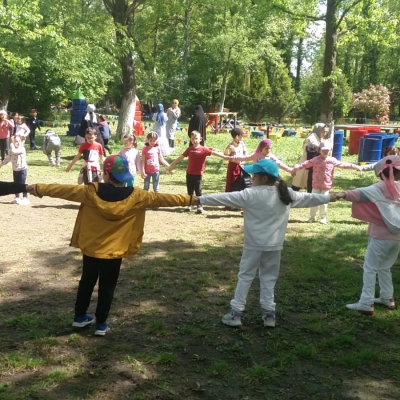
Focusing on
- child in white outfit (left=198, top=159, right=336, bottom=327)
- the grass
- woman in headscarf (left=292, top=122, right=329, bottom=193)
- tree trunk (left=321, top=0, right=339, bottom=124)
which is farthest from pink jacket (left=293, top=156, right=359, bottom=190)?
tree trunk (left=321, top=0, right=339, bottom=124)

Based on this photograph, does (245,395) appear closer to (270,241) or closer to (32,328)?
(270,241)

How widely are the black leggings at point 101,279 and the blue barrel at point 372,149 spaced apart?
15.4 m

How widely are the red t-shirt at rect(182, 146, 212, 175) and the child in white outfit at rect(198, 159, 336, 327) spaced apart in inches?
212

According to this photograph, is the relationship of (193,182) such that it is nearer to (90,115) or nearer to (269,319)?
(269,319)

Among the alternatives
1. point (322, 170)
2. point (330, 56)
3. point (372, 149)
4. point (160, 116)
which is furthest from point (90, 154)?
point (372, 149)

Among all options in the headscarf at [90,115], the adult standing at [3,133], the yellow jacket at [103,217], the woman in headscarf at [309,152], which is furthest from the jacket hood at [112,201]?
the adult standing at [3,133]

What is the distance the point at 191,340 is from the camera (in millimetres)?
5352

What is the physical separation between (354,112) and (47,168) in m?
38.6

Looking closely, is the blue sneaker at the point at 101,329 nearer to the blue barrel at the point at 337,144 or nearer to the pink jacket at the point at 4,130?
the pink jacket at the point at 4,130

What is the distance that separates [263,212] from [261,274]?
2.27ft

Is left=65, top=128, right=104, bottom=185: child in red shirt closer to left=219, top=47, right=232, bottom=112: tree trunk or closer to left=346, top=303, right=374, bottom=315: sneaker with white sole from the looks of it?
left=346, top=303, right=374, bottom=315: sneaker with white sole

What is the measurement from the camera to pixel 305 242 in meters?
9.46

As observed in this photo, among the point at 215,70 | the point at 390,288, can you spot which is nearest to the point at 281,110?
the point at 215,70

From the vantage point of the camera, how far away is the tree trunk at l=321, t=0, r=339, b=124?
60.6 ft
